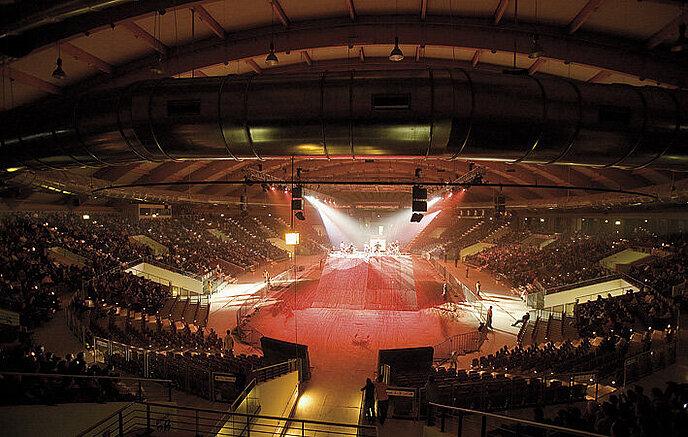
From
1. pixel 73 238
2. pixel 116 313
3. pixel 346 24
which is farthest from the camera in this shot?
pixel 73 238

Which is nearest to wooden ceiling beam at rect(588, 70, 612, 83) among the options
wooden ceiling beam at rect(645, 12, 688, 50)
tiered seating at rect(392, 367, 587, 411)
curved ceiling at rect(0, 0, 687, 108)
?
curved ceiling at rect(0, 0, 687, 108)

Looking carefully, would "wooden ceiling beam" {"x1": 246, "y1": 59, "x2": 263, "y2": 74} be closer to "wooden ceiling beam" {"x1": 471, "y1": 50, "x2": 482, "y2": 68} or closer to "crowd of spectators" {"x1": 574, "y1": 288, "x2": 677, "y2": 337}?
"wooden ceiling beam" {"x1": 471, "y1": 50, "x2": 482, "y2": 68}

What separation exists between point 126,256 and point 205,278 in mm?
4567

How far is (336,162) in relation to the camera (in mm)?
21016

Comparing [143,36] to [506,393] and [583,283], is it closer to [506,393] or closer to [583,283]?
[506,393]

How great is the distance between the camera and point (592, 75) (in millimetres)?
8422

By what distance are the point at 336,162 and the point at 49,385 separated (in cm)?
1642

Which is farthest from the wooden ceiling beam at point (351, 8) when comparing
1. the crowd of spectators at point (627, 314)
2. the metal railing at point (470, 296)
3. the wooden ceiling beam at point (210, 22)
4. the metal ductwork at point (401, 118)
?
the metal railing at point (470, 296)

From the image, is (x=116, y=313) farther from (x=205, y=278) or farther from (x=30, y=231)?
(x=30, y=231)

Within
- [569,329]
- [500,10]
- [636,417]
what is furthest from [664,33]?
[569,329]

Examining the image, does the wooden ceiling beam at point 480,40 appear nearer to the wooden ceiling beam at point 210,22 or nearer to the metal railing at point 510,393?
the wooden ceiling beam at point 210,22

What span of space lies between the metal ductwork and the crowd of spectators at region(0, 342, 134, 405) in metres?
5.27

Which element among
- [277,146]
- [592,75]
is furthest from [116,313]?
[592,75]

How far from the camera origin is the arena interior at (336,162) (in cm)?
407
